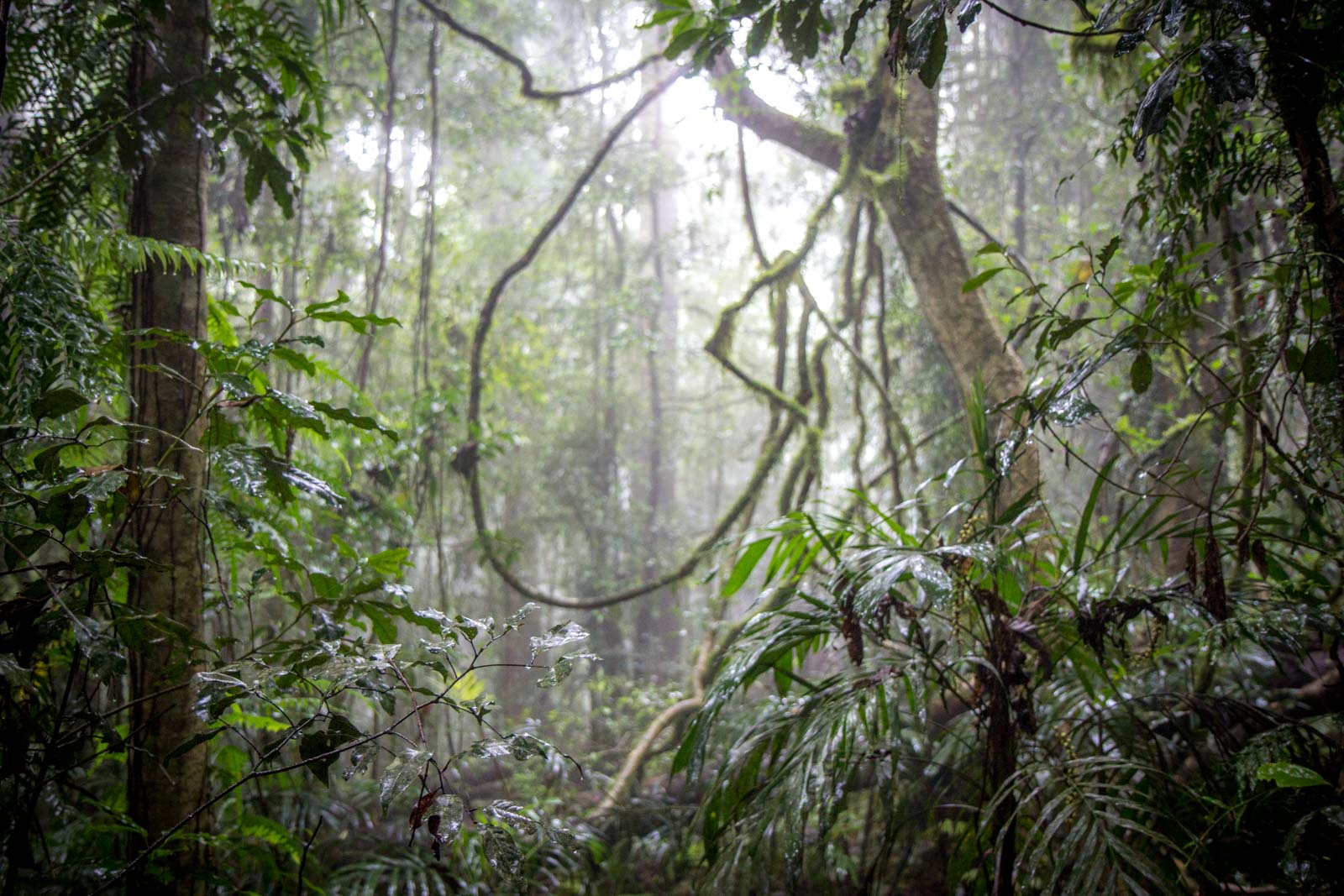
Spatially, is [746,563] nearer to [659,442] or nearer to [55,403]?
[55,403]

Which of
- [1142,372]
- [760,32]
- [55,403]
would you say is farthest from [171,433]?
[1142,372]

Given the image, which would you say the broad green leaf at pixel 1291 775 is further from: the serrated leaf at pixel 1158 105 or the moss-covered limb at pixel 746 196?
the moss-covered limb at pixel 746 196

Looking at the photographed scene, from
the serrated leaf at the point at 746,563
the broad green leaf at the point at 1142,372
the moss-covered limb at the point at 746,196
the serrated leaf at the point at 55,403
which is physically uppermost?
the moss-covered limb at the point at 746,196

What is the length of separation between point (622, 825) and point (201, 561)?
280 centimetres

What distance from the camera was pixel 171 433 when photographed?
1497 millimetres

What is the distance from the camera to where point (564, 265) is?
983cm

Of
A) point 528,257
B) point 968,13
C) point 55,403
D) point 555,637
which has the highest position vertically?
point 528,257

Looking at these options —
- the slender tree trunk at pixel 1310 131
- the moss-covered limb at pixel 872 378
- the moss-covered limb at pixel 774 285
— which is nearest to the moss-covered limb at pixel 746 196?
the moss-covered limb at pixel 774 285

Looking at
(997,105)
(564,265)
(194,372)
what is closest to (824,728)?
(194,372)

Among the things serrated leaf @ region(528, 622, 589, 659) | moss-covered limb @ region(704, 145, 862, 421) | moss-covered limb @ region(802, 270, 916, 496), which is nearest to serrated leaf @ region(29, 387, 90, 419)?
serrated leaf @ region(528, 622, 589, 659)

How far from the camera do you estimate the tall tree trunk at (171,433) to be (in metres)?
1.54

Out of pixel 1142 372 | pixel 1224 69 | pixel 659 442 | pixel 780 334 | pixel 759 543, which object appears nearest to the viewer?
pixel 1224 69

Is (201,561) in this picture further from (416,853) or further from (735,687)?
(416,853)

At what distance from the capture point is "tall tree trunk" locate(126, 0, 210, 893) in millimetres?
1535
